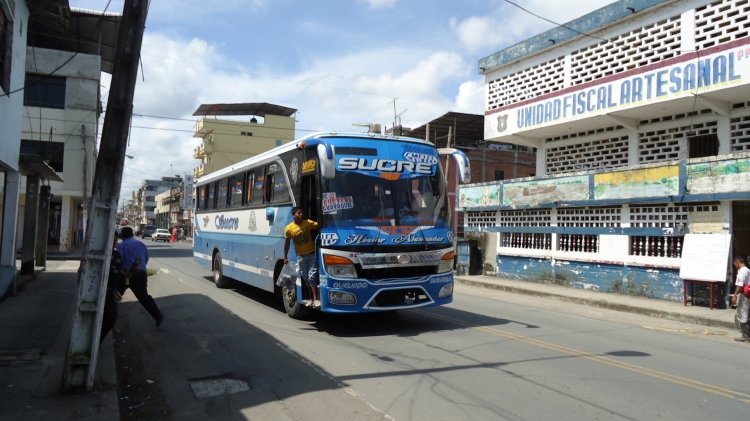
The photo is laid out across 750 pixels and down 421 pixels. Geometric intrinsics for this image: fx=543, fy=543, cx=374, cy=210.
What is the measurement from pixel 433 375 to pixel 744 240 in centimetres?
1150

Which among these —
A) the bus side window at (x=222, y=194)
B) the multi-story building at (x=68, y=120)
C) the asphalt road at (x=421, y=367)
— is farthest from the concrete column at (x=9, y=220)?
the multi-story building at (x=68, y=120)

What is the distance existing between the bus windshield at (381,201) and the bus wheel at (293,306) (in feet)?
6.59

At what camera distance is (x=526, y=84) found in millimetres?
20750

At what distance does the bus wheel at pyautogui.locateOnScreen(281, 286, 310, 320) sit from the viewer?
31.7ft

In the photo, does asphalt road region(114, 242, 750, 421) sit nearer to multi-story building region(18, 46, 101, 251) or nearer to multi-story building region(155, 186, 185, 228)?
multi-story building region(18, 46, 101, 251)

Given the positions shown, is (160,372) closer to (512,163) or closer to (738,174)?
(738,174)

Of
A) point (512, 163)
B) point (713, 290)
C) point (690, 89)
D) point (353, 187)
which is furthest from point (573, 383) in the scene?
point (512, 163)

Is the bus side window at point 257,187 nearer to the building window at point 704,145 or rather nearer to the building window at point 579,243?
the building window at point 579,243

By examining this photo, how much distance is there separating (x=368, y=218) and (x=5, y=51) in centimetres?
847

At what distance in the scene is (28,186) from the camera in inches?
584

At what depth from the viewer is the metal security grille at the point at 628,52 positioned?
15.6 m

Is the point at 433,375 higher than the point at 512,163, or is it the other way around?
the point at 512,163

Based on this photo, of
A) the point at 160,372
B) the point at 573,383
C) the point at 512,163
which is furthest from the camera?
the point at 512,163

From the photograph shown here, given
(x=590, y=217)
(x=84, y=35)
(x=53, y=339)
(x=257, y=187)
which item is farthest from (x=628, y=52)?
(x=84, y=35)
